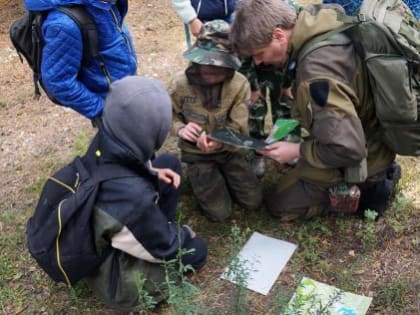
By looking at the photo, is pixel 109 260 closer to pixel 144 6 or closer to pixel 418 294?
pixel 418 294

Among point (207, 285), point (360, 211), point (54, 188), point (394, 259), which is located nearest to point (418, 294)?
point (394, 259)

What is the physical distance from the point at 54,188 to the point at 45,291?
783mm

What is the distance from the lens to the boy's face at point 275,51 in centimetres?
256

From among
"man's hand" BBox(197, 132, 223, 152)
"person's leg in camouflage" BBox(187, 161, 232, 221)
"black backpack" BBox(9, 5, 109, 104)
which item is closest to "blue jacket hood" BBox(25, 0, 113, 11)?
"black backpack" BBox(9, 5, 109, 104)

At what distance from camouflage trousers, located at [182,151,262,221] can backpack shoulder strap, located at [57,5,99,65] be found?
85cm

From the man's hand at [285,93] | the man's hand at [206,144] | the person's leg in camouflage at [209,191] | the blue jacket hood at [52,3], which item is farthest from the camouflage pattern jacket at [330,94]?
the blue jacket hood at [52,3]

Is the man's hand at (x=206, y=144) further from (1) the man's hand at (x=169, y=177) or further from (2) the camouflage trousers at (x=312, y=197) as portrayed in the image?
(2) the camouflage trousers at (x=312, y=197)

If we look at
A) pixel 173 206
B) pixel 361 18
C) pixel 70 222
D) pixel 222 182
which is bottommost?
pixel 222 182

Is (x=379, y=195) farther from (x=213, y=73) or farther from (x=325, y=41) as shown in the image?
(x=213, y=73)

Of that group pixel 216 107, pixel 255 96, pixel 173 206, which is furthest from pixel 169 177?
pixel 255 96

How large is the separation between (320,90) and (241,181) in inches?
38.3

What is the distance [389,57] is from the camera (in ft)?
7.82

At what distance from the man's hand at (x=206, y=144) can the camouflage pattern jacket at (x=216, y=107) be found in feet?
0.39

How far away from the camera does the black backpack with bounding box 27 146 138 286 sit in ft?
7.13
